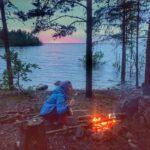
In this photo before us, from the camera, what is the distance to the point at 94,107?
13062 mm

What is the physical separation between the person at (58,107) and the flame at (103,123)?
78 centimetres

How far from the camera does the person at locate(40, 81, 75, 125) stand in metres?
9.39

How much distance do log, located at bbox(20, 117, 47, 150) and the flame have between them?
1906 millimetres

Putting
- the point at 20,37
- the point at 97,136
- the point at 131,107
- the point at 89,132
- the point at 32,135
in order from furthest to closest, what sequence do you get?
the point at 20,37 → the point at 131,107 → the point at 89,132 → the point at 97,136 → the point at 32,135

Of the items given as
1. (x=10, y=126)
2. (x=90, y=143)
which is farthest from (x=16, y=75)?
(x=90, y=143)

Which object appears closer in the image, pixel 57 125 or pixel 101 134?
pixel 101 134

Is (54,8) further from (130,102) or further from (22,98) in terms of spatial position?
(130,102)

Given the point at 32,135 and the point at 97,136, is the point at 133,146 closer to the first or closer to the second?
the point at 97,136

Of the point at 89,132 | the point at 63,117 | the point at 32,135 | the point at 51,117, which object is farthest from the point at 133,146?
the point at 32,135

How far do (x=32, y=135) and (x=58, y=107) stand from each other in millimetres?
1965

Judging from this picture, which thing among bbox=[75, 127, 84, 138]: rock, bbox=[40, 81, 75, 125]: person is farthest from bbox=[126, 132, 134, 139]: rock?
bbox=[40, 81, 75, 125]: person

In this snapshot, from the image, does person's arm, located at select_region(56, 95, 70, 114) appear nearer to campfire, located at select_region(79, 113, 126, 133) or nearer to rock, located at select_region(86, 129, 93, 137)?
campfire, located at select_region(79, 113, 126, 133)

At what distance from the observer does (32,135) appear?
7.50 meters

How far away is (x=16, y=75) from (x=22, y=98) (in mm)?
1835
